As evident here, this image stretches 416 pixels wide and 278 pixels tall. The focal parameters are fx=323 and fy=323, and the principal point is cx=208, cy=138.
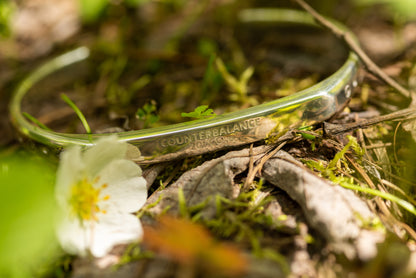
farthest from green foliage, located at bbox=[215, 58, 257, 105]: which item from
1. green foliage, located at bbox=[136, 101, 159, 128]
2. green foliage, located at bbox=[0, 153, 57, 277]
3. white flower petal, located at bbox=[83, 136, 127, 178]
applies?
green foliage, located at bbox=[0, 153, 57, 277]

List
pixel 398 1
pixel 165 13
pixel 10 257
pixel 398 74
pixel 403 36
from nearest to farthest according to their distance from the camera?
1. pixel 10 257
2. pixel 398 1
3. pixel 398 74
4. pixel 403 36
5. pixel 165 13

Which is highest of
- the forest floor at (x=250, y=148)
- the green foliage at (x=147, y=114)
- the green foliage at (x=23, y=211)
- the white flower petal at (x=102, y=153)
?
the green foliage at (x=23, y=211)

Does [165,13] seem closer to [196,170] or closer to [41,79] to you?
[41,79]

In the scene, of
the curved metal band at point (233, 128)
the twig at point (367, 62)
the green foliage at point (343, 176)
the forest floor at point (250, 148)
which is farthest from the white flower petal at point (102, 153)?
the twig at point (367, 62)

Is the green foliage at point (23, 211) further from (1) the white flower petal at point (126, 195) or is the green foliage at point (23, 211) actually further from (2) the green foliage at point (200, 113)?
(2) the green foliage at point (200, 113)

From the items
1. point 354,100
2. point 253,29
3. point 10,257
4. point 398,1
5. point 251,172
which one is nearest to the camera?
point 10,257

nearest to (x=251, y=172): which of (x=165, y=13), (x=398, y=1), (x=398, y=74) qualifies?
(x=398, y=1)

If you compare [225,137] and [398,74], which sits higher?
[225,137]

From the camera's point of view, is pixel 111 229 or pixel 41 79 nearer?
pixel 111 229
